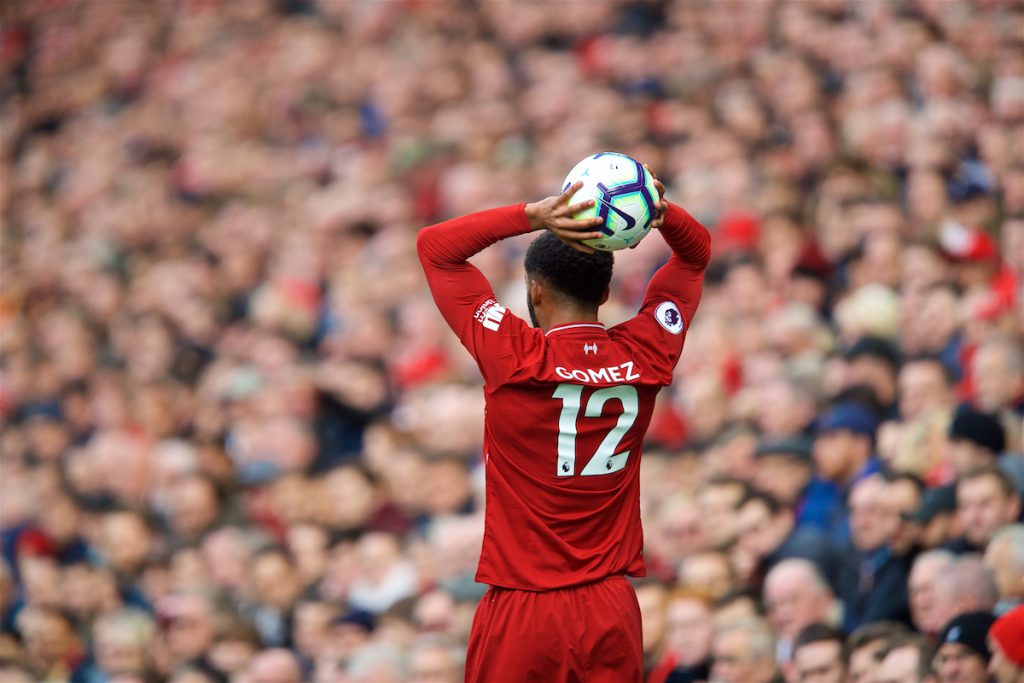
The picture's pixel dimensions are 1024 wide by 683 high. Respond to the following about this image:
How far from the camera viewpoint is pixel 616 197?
341 centimetres

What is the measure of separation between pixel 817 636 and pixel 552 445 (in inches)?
76.8

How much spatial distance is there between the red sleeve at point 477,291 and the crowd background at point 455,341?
6.64 feet

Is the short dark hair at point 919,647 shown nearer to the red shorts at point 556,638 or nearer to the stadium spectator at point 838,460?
the stadium spectator at point 838,460

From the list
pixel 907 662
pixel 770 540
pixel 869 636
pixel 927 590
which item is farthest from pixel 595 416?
pixel 770 540

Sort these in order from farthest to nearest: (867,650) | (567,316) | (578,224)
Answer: (867,650), (567,316), (578,224)

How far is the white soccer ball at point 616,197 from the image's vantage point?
3385 millimetres

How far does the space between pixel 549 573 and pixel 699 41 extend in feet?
25.8

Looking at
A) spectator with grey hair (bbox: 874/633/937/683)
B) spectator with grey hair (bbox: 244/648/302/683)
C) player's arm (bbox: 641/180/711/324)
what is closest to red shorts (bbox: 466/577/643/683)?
player's arm (bbox: 641/180/711/324)

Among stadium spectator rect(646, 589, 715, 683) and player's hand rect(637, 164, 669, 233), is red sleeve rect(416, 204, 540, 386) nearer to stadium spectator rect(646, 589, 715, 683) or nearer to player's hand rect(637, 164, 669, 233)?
player's hand rect(637, 164, 669, 233)

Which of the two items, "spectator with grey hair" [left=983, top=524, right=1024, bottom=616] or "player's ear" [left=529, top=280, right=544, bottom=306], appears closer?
"player's ear" [left=529, top=280, right=544, bottom=306]

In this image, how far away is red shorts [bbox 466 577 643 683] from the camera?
3551 mm

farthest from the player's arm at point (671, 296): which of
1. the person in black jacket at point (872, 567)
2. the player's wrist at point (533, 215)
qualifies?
the person in black jacket at point (872, 567)

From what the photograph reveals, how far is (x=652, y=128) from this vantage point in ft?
33.0

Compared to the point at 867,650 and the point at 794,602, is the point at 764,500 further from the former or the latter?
the point at 867,650
